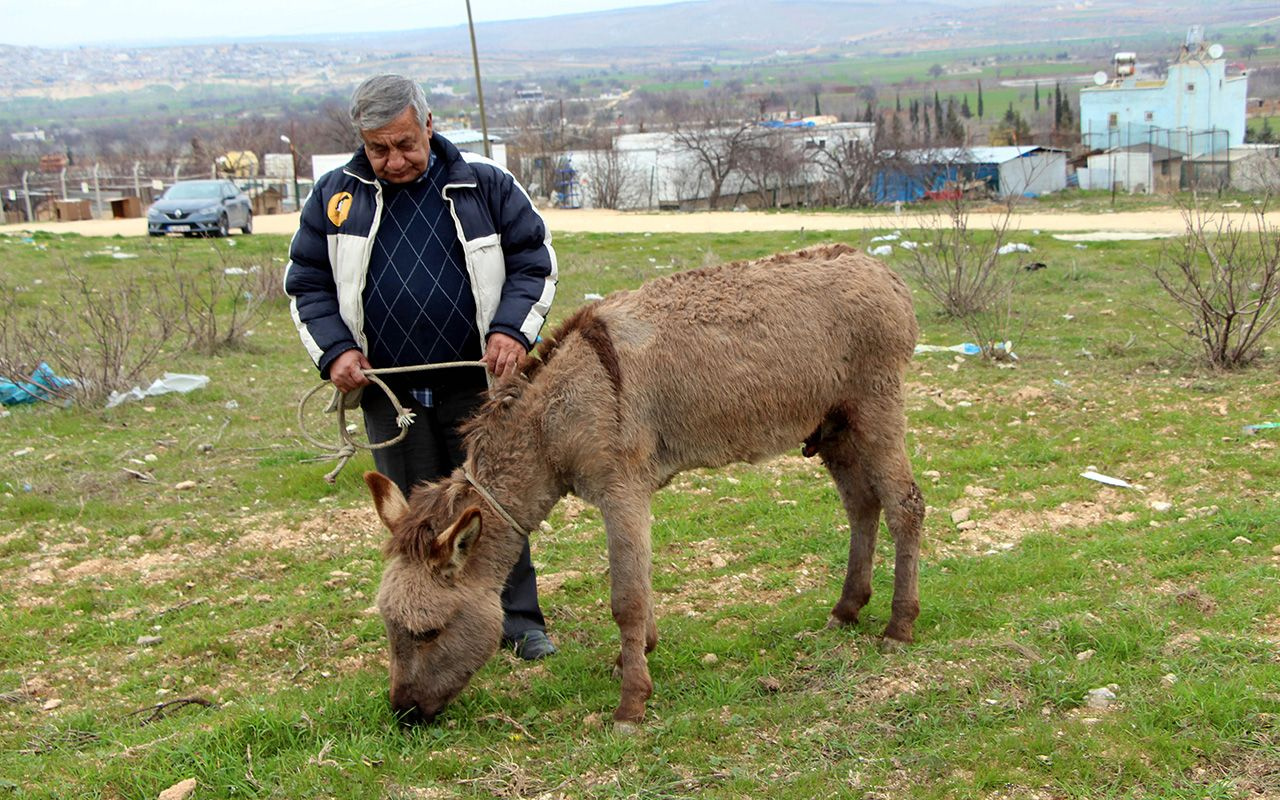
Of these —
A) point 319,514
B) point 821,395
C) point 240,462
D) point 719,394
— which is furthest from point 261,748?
point 240,462

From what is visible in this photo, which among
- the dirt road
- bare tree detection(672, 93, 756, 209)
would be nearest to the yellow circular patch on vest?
the dirt road

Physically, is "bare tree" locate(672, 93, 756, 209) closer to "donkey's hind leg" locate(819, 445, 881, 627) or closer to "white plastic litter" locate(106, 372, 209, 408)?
"white plastic litter" locate(106, 372, 209, 408)

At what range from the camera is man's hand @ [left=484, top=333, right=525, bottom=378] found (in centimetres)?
449

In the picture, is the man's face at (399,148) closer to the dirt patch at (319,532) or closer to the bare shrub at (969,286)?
the dirt patch at (319,532)

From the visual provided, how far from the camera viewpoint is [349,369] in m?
4.51

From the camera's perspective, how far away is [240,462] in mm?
8359

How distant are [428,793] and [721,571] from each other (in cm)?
261

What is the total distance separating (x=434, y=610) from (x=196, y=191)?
24.4 metres

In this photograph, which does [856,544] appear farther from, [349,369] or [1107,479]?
[1107,479]

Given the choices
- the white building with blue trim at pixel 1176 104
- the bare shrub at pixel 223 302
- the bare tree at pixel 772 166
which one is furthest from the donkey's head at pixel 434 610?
the white building with blue trim at pixel 1176 104

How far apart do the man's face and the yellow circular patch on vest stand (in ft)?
0.55

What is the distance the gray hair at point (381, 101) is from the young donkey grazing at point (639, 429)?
1.09 meters

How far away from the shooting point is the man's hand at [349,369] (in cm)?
450

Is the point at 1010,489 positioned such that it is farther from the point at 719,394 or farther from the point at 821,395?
the point at 719,394
